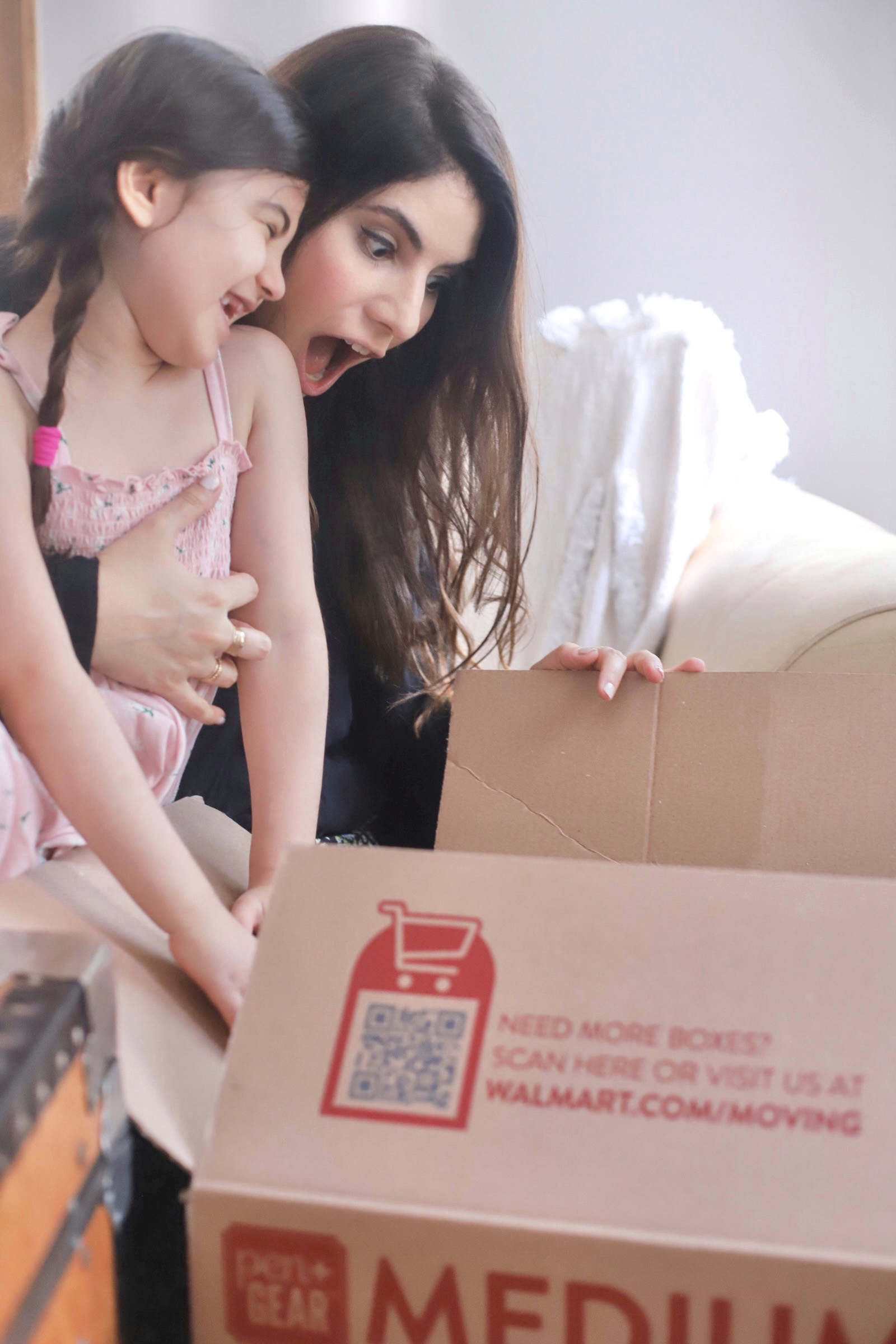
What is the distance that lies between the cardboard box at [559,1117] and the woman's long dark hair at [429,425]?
1.80 feet

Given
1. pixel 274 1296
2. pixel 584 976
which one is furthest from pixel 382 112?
pixel 274 1296

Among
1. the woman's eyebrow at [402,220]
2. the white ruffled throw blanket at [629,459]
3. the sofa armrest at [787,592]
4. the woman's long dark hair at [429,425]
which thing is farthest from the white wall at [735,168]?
the woman's eyebrow at [402,220]

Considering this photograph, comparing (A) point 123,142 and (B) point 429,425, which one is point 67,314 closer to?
(A) point 123,142

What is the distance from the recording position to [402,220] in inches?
31.8

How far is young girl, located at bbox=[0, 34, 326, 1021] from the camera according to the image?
596 millimetres

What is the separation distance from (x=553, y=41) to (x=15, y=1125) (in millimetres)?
1749

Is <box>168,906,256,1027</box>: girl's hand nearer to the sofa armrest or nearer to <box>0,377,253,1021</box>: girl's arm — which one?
<box>0,377,253,1021</box>: girl's arm

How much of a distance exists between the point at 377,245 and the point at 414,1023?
0.61m

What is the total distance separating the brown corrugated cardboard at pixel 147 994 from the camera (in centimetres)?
45

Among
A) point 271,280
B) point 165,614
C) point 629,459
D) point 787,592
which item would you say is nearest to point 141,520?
point 165,614

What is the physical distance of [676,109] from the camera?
1703 millimetres

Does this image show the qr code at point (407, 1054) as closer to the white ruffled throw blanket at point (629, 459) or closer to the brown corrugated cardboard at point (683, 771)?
the brown corrugated cardboard at point (683, 771)

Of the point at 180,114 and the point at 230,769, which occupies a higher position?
the point at 180,114

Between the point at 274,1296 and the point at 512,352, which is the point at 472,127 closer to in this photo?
the point at 512,352
